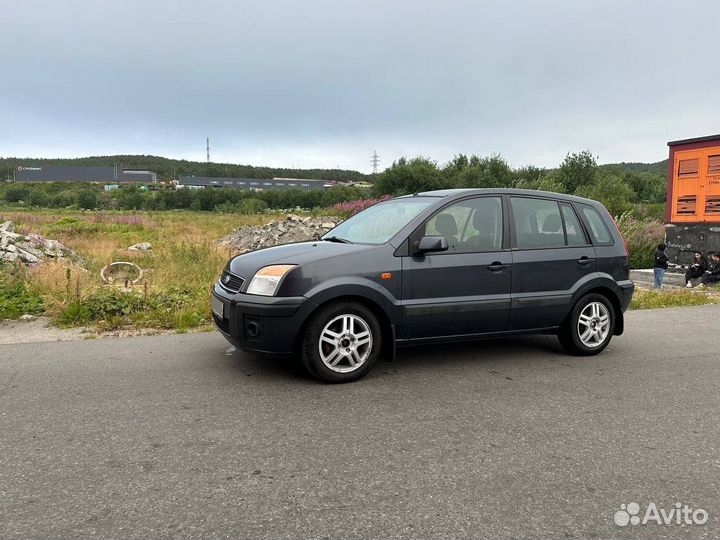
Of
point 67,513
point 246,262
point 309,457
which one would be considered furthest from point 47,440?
point 246,262

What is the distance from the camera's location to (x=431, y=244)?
502 cm

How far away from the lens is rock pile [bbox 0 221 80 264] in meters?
12.1

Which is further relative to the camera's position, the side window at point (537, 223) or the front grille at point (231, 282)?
the side window at point (537, 223)

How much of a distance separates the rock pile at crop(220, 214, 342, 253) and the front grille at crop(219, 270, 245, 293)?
59.3ft

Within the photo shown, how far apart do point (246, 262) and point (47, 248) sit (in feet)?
40.4

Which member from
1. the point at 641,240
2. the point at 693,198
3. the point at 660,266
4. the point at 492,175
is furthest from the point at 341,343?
the point at 492,175

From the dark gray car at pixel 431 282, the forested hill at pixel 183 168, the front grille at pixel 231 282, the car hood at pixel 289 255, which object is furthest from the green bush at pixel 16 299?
the forested hill at pixel 183 168

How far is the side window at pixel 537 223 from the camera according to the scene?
5746mm

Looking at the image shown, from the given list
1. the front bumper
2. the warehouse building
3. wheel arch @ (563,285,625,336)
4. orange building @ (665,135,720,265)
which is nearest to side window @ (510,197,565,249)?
wheel arch @ (563,285,625,336)

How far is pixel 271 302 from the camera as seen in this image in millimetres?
4688

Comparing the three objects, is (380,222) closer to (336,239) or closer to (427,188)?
(336,239)

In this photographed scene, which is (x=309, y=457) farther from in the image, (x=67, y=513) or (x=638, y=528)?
(x=638, y=528)

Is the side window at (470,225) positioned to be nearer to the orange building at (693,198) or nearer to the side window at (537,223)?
the side window at (537,223)

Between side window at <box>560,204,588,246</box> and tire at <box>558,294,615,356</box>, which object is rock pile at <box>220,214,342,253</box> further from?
tire at <box>558,294,615,356</box>
